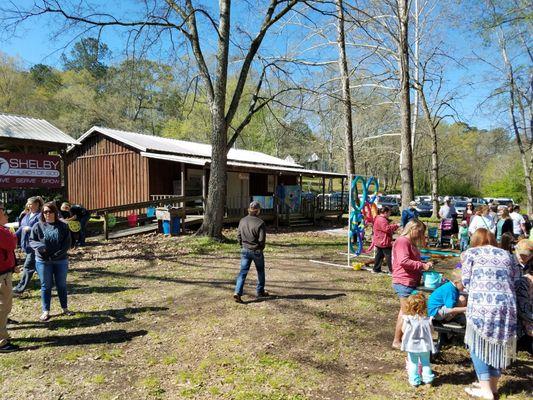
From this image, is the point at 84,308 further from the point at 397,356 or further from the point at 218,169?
the point at 218,169

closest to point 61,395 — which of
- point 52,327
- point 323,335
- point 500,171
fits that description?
point 52,327

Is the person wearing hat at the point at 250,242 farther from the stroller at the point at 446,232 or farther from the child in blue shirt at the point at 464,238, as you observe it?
the stroller at the point at 446,232

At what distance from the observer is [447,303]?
441 cm

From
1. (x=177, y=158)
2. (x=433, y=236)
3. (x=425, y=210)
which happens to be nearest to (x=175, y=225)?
(x=177, y=158)

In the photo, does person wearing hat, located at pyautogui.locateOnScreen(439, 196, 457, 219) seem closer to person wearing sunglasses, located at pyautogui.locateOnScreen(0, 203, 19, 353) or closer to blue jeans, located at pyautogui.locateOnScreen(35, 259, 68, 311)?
blue jeans, located at pyautogui.locateOnScreen(35, 259, 68, 311)

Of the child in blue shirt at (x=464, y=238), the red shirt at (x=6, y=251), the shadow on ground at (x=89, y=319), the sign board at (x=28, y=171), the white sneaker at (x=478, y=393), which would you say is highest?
the sign board at (x=28, y=171)

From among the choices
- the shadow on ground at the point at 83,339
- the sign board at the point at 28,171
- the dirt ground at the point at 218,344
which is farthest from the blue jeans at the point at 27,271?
the sign board at the point at 28,171

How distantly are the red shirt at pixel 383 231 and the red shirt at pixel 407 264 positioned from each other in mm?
3894

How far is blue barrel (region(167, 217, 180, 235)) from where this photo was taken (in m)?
14.3

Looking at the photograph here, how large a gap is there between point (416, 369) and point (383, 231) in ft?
16.1

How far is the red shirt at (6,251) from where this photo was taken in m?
4.77

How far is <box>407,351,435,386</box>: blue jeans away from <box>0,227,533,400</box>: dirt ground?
8 cm

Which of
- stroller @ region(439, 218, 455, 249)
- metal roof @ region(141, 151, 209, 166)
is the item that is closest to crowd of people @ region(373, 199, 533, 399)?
stroller @ region(439, 218, 455, 249)

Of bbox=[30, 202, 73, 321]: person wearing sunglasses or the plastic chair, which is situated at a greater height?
bbox=[30, 202, 73, 321]: person wearing sunglasses
